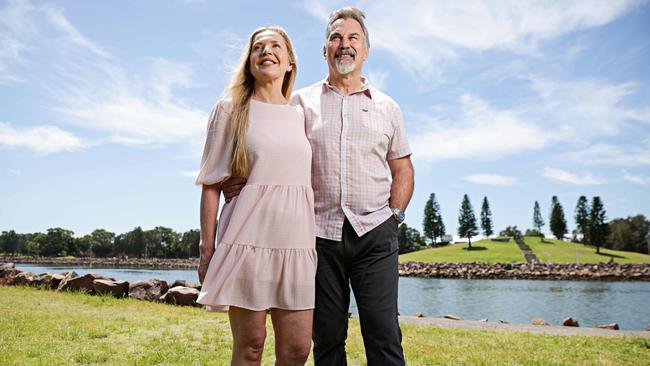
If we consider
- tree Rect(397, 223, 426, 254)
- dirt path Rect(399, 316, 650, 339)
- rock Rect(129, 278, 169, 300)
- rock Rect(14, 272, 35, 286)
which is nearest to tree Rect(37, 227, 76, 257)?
tree Rect(397, 223, 426, 254)

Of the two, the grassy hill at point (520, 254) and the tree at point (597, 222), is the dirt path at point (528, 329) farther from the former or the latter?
the tree at point (597, 222)

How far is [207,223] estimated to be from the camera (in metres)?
2.31

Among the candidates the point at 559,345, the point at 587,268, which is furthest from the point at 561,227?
the point at 559,345

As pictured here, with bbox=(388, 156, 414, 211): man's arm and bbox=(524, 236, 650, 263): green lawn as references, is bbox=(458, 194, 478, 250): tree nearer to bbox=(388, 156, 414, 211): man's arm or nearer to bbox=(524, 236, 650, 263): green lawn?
bbox=(524, 236, 650, 263): green lawn

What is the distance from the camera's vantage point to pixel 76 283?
36.1ft

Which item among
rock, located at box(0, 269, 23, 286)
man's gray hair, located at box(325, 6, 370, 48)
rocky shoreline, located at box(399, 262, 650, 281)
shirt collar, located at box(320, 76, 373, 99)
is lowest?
rocky shoreline, located at box(399, 262, 650, 281)

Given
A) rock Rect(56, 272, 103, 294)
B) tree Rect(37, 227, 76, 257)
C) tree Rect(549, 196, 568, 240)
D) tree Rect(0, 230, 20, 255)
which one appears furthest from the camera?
tree Rect(0, 230, 20, 255)

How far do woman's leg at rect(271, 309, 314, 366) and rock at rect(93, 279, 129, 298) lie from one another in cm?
941

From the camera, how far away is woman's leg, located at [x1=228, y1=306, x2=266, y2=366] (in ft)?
7.20

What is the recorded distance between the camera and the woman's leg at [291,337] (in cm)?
223

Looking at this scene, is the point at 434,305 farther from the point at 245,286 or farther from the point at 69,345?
the point at 245,286

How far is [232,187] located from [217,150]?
19 centimetres

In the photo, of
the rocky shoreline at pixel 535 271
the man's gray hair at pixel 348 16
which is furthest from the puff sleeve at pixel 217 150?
the rocky shoreline at pixel 535 271

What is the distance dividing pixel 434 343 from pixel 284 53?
16.8 ft
